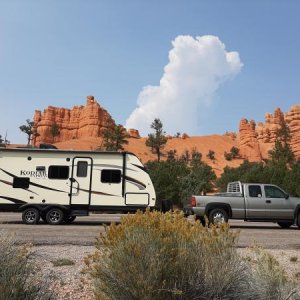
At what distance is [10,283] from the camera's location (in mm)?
4070

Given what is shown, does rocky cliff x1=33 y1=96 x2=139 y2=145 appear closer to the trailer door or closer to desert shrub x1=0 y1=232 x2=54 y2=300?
the trailer door

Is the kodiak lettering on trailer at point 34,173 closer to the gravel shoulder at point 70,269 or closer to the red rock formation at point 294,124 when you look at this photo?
the gravel shoulder at point 70,269

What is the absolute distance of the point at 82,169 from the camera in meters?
17.9

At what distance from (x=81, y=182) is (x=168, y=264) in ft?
45.5

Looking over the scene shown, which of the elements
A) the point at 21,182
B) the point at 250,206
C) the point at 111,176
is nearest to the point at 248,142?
the point at 250,206

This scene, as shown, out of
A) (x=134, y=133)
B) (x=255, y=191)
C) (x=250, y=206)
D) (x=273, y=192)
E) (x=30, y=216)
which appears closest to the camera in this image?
(x=30, y=216)

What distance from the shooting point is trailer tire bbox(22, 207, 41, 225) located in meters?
17.6

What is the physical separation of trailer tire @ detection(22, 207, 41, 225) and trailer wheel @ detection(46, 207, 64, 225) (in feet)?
1.41

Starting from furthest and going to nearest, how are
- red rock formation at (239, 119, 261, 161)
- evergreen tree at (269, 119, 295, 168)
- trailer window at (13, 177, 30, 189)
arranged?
red rock formation at (239, 119, 261, 161) → evergreen tree at (269, 119, 295, 168) → trailer window at (13, 177, 30, 189)

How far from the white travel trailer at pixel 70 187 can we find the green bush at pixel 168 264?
13061mm

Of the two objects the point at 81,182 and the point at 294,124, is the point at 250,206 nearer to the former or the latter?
the point at 81,182

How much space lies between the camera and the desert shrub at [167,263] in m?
4.16

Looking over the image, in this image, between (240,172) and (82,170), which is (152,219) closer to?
(82,170)

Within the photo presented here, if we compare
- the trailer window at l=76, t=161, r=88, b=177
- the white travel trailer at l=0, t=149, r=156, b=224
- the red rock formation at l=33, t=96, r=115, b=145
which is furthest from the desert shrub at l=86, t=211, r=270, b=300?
the red rock formation at l=33, t=96, r=115, b=145
